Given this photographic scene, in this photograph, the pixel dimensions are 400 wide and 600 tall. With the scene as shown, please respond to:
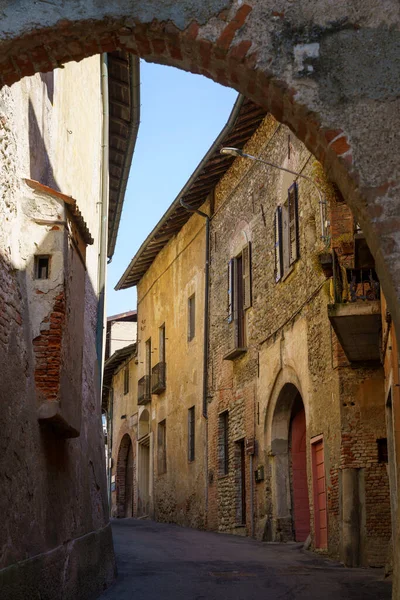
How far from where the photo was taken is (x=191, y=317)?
21.8 m

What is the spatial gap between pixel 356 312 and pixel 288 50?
20.3ft

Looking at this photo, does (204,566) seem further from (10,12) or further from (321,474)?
(10,12)

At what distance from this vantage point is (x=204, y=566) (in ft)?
35.6

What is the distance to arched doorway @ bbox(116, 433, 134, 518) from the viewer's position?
97.7 feet

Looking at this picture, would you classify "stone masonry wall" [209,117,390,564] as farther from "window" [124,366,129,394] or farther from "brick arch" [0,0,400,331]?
"window" [124,366,129,394]

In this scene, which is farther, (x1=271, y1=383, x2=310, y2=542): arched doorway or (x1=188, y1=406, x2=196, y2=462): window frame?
(x1=188, y1=406, x2=196, y2=462): window frame

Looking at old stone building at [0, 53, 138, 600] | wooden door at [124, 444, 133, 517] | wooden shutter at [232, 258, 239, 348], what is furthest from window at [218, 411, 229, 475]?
wooden door at [124, 444, 133, 517]

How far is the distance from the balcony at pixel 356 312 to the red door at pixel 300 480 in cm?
388

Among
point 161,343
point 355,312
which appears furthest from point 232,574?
point 161,343

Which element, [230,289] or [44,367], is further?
[230,289]

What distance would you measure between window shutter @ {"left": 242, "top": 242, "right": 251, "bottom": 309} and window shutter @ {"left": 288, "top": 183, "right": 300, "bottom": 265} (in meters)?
2.49

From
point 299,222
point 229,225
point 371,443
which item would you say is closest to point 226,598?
point 371,443

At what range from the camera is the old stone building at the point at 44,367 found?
602 centimetres

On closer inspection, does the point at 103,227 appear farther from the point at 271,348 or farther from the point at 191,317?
the point at 191,317
